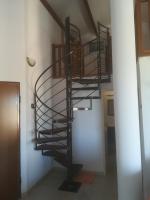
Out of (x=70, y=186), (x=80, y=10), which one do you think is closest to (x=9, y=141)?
(x=70, y=186)

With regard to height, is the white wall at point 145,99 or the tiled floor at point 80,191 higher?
the white wall at point 145,99

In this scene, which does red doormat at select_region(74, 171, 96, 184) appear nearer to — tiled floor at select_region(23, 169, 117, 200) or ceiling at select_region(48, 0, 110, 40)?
tiled floor at select_region(23, 169, 117, 200)

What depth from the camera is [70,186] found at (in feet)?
12.9

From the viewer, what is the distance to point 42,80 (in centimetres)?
455

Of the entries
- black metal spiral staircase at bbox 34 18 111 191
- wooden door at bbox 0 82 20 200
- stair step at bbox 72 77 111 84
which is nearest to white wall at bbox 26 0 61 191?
black metal spiral staircase at bbox 34 18 111 191

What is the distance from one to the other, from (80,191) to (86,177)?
2.20 feet

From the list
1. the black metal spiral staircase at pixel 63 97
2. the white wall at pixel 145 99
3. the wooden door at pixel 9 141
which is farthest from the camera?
the black metal spiral staircase at pixel 63 97

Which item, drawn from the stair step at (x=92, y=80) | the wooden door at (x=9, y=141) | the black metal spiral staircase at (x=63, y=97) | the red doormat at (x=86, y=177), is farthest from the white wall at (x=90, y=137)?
the wooden door at (x=9, y=141)

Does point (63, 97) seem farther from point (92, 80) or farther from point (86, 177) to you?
point (86, 177)

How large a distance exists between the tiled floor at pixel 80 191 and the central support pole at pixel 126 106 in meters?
1.09

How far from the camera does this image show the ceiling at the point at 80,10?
5.24m

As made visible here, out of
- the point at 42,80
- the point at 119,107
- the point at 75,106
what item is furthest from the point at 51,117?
the point at 119,107

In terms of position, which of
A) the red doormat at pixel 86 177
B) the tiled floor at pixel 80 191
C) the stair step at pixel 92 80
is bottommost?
the tiled floor at pixel 80 191

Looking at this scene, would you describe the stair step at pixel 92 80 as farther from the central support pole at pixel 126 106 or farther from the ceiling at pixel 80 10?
the ceiling at pixel 80 10
